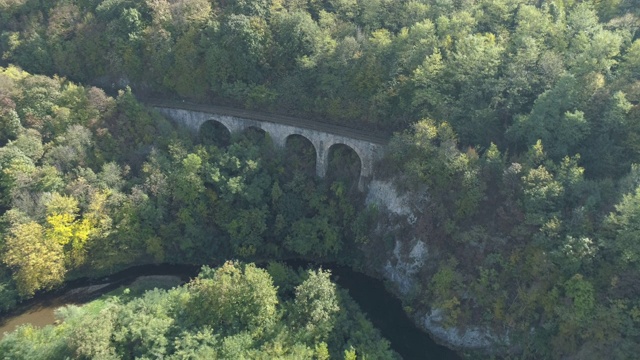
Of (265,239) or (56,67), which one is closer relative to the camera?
(265,239)

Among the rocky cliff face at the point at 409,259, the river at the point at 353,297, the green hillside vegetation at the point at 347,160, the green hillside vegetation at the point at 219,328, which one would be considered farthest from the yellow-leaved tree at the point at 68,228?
the rocky cliff face at the point at 409,259

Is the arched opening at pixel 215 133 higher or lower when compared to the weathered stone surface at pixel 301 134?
lower

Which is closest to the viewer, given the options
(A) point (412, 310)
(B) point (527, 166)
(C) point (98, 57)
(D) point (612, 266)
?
(D) point (612, 266)

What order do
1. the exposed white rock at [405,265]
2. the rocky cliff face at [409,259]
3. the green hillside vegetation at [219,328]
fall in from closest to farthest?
the green hillside vegetation at [219,328]
the rocky cliff face at [409,259]
the exposed white rock at [405,265]

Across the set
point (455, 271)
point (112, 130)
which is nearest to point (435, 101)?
point (455, 271)

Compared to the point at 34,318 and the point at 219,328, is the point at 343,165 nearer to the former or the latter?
the point at 219,328

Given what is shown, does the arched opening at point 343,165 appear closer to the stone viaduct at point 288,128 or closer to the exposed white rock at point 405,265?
the stone viaduct at point 288,128

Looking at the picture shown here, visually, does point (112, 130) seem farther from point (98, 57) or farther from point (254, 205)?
point (254, 205)
